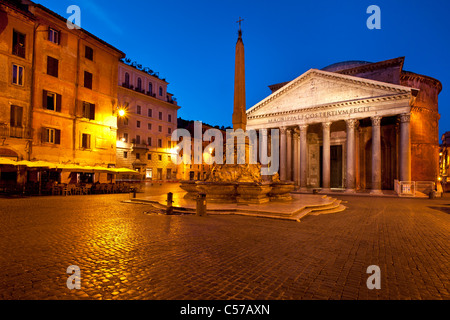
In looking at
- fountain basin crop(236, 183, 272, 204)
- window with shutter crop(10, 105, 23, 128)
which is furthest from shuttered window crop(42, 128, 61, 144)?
fountain basin crop(236, 183, 272, 204)

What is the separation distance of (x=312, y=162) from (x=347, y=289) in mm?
32514

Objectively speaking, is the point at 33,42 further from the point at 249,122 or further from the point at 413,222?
the point at 413,222

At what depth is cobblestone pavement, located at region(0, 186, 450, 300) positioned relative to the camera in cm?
332

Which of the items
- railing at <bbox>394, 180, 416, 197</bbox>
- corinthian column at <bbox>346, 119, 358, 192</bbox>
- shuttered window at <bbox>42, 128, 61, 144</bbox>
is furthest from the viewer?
corinthian column at <bbox>346, 119, 358, 192</bbox>

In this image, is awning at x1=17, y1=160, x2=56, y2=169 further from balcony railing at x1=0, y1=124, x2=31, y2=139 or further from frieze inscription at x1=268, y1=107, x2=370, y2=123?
frieze inscription at x1=268, y1=107, x2=370, y2=123

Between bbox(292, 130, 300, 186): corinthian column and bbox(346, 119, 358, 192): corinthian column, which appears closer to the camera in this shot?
bbox(346, 119, 358, 192): corinthian column

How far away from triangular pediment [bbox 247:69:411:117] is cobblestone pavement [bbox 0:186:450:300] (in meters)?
19.5

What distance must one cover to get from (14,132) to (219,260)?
2055cm

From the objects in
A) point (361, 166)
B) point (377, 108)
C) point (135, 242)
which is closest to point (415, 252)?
point (135, 242)

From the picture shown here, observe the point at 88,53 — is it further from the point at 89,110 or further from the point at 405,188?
the point at 405,188

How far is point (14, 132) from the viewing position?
1822 cm

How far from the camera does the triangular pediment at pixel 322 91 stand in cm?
2353

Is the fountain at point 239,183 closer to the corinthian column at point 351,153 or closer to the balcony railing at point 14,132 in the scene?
the balcony railing at point 14,132

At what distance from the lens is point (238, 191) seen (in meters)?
11.7
